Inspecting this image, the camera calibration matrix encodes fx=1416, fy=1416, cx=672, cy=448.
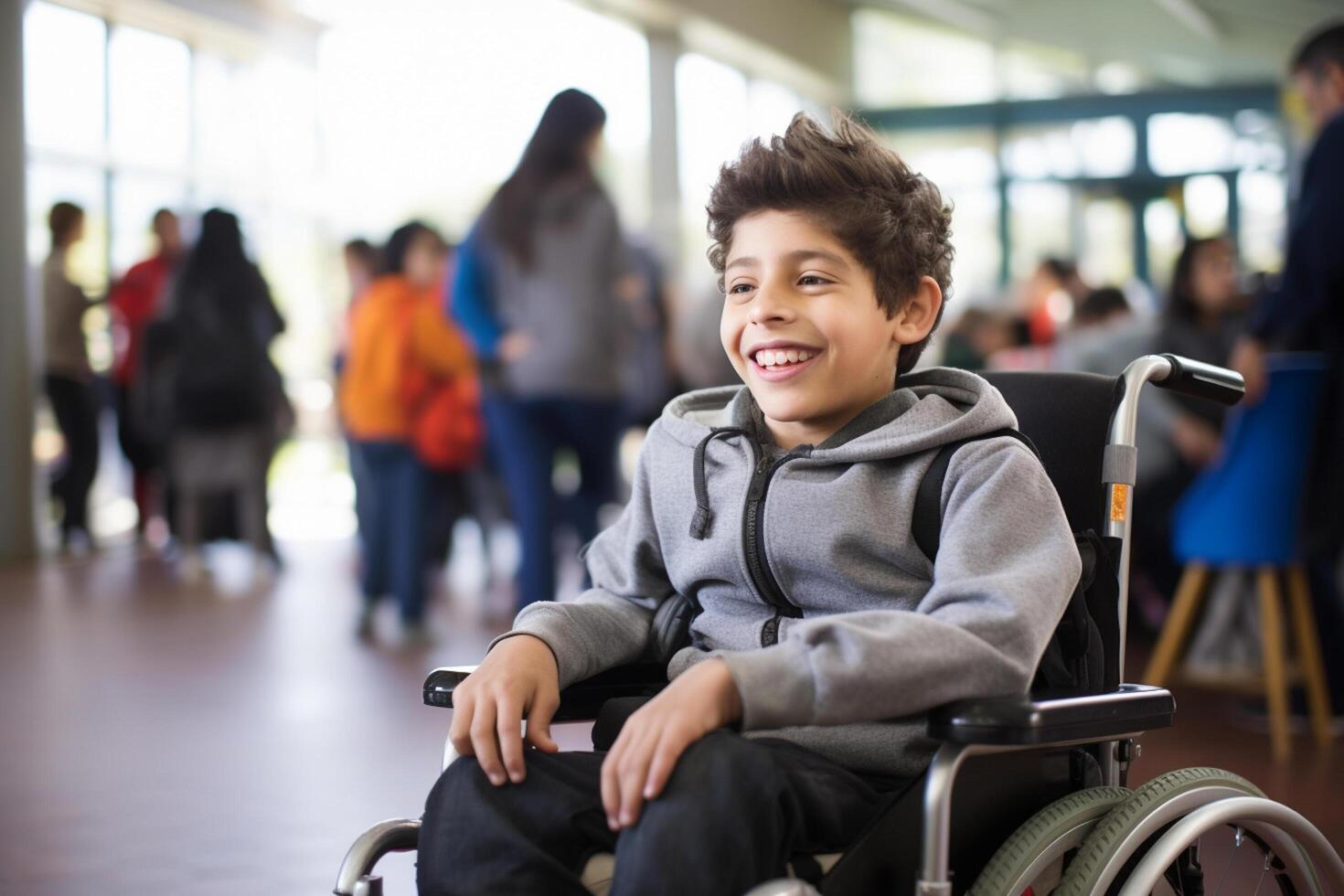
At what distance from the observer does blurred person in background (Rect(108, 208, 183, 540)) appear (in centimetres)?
738

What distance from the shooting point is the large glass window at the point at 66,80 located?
7910 mm

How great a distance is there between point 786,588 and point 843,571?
0.07 m

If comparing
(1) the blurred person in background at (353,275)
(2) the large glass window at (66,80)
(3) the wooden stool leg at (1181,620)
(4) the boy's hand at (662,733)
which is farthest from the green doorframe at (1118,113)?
(4) the boy's hand at (662,733)

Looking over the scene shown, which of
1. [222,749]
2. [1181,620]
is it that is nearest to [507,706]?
[222,749]

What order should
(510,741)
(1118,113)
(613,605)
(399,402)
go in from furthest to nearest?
1. (1118,113)
2. (399,402)
3. (613,605)
4. (510,741)

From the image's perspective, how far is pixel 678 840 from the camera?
1109 millimetres

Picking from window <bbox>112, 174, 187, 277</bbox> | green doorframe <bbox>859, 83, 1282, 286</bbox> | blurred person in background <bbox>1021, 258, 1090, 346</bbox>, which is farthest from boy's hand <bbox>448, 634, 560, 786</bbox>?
green doorframe <bbox>859, 83, 1282, 286</bbox>

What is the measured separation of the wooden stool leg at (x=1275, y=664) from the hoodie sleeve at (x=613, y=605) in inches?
82.2

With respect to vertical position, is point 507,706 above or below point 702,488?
below

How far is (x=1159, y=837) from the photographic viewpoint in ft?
4.41

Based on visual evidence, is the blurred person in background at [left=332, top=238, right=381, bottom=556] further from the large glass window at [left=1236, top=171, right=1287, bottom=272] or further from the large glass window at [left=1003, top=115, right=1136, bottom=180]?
the large glass window at [left=1003, top=115, right=1136, bottom=180]

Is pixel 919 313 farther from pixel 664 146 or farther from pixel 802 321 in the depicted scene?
pixel 664 146

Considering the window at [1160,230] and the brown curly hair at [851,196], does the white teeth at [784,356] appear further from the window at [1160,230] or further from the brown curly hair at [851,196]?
the window at [1160,230]

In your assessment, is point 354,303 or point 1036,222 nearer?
point 354,303
